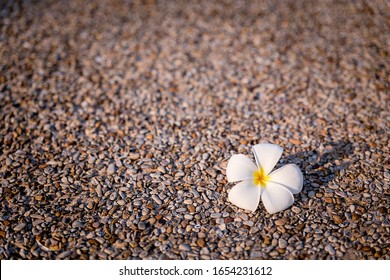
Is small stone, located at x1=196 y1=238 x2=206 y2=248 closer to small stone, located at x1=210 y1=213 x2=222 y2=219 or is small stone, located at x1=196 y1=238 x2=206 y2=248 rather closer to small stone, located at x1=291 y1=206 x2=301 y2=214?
small stone, located at x1=210 y1=213 x2=222 y2=219

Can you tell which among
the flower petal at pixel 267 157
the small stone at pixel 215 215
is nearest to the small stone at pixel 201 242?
the small stone at pixel 215 215

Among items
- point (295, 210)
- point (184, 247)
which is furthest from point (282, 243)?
point (184, 247)

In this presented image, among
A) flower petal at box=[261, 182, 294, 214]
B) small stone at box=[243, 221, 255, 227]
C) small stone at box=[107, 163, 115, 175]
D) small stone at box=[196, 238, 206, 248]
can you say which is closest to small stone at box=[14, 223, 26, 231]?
small stone at box=[107, 163, 115, 175]

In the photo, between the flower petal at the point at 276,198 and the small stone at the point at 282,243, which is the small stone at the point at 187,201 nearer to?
the flower petal at the point at 276,198

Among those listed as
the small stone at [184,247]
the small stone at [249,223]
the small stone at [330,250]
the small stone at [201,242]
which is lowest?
the small stone at [330,250]

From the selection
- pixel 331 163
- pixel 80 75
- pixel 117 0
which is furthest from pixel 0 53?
pixel 331 163
